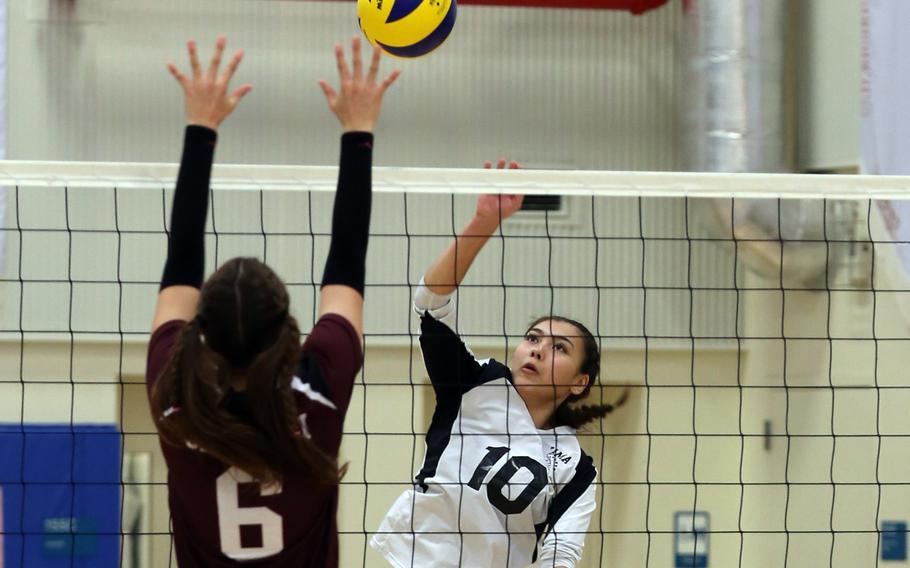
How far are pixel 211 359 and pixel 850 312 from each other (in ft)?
20.3

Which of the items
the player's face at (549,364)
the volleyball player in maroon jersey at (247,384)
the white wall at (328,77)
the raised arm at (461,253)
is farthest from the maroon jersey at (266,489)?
the white wall at (328,77)

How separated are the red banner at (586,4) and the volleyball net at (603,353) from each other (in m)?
1.35

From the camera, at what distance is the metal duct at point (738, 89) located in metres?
7.50

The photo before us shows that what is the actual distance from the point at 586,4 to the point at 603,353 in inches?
96.1

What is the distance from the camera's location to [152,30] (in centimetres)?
849

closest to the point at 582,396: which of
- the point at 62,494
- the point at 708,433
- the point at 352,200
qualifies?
the point at 352,200

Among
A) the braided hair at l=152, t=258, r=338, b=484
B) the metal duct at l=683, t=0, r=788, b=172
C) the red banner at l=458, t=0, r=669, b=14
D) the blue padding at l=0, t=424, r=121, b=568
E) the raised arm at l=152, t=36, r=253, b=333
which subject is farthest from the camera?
the red banner at l=458, t=0, r=669, b=14

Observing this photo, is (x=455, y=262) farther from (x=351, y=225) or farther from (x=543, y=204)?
(x=543, y=204)

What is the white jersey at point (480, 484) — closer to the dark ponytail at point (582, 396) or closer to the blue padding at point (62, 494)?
the dark ponytail at point (582, 396)

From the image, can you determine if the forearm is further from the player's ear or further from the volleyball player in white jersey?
the player's ear

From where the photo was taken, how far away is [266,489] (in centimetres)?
209

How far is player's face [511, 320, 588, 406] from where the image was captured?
12.0 feet

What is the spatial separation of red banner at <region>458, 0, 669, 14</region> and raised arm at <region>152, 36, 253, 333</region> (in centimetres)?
643

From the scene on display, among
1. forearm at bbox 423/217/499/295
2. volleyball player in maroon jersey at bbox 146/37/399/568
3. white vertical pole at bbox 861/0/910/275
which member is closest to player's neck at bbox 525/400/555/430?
forearm at bbox 423/217/499/295
